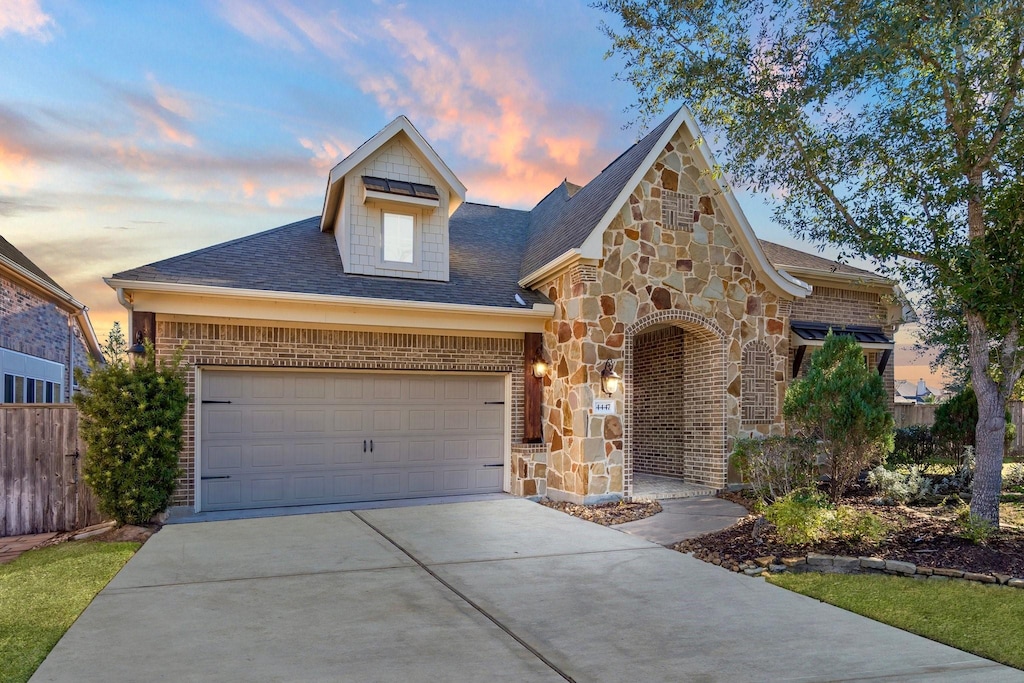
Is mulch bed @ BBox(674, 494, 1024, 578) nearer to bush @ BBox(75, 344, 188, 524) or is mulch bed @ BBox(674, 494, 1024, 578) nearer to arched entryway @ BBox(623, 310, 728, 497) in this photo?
arched entryway @ BBox(623, 310, 728, 497)

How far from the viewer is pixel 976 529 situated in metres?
6.93

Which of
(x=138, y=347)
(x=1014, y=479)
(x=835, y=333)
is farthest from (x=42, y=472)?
(x=1014, y=479)

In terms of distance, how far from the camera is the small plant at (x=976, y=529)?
6.89 m

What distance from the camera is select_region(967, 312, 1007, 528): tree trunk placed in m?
7.37

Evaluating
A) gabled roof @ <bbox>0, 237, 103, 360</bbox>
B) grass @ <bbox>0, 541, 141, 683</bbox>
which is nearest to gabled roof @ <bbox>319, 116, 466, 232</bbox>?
gabled roof @ <bbox>0, 237, 103, 360</bbox>

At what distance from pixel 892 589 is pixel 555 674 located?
3.62 meters

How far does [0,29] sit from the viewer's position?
30.8 ft

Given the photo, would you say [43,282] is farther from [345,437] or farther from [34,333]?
[345,437]

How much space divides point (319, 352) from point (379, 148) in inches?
150

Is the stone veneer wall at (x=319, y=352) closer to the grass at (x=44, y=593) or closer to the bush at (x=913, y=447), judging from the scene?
the grass at (x=44, y=593)

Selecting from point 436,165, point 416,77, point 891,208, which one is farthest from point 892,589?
point 416,77

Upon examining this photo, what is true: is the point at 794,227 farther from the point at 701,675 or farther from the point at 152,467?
the point at 152,467

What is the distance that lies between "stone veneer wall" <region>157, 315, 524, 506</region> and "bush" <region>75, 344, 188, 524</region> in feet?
3.07

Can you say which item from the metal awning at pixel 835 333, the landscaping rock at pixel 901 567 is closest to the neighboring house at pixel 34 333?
the landscaping rock at pixel 901 567
